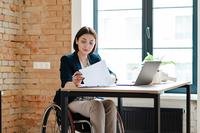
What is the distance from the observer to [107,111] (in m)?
3.39

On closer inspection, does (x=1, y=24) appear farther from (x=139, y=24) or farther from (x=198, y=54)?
(x=198, y=54)

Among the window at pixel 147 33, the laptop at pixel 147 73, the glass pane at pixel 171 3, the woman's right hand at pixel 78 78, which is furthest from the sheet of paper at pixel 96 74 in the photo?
the glass pane at pixel 171 3

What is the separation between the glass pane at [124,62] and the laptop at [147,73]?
1692mm

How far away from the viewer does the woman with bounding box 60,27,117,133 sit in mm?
3150

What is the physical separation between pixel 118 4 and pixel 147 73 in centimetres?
210

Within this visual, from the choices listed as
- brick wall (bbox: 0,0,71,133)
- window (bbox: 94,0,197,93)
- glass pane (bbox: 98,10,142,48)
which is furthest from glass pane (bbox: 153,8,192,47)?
brick wall (bbox: 0,0,71,133)

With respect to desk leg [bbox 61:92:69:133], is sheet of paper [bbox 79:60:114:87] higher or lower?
higher

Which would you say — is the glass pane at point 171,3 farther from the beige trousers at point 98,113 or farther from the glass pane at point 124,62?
the beige trousers at point 98,113

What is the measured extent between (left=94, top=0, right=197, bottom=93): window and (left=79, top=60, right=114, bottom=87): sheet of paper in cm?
202

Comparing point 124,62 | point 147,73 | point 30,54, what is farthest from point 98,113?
point 30,54

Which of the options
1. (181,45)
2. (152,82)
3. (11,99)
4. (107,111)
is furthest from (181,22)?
(11,99)

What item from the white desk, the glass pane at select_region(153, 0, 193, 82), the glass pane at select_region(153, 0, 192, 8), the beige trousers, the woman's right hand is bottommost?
the beige trousers

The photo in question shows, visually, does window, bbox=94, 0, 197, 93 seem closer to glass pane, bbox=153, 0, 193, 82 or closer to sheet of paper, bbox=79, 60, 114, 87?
glass pane, bbox=153, 0, 193, 82

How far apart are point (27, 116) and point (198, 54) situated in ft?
7.58
